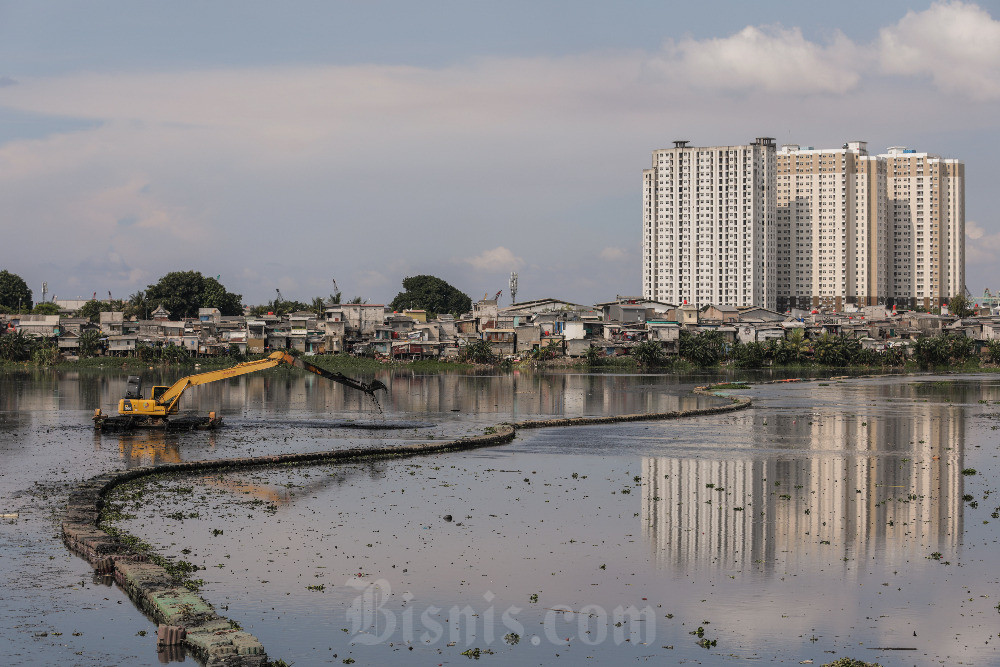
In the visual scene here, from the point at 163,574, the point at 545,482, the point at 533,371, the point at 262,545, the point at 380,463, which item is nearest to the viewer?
the point at 163,574

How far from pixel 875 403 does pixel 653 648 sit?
171ft

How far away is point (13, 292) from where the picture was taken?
159500 mm

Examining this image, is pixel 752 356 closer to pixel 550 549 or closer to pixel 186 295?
pixel 186 295

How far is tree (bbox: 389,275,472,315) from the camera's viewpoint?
179 metres

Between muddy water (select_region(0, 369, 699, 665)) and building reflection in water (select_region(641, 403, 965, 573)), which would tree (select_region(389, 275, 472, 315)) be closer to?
muddy water (select_region(0, 369, 699, 665))

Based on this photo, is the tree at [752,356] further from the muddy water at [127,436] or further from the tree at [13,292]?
the tree at [13,292]

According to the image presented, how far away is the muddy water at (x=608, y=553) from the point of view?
15570 millimetres

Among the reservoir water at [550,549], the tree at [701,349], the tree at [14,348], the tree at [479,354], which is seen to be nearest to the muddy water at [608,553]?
the reservoir water at [550,549]

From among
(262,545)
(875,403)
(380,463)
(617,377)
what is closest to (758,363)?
(617,377)

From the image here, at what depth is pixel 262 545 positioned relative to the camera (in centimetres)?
2098

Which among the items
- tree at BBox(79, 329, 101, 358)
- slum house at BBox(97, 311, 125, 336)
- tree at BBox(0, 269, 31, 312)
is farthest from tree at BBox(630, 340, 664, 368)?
tree at BBox(0, 269, 31, 312)

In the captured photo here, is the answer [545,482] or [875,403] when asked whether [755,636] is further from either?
[875,403]

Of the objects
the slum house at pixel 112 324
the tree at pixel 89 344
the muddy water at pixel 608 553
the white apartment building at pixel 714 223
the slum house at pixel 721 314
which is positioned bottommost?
the muddy water at pixel 608 553

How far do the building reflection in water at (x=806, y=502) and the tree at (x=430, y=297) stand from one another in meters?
139
